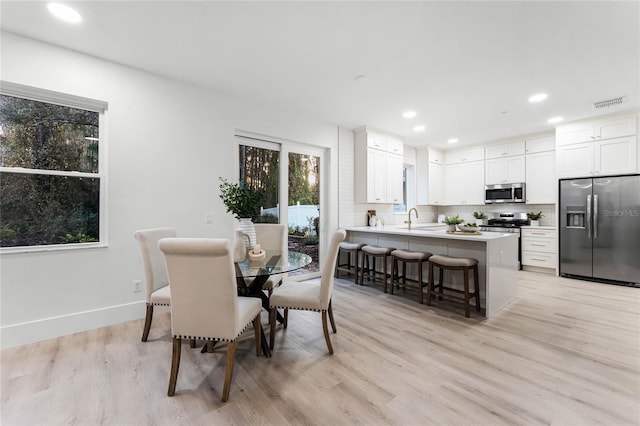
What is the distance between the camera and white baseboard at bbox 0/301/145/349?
7.72 feet

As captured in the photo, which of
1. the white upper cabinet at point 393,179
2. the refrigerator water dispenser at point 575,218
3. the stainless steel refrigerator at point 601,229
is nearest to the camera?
the stainless steel refrigerator at point 601,229

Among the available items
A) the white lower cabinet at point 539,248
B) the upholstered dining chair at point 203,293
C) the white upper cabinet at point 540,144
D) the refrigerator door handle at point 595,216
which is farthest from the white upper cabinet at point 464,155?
the upholstered dining chair at point 203,293

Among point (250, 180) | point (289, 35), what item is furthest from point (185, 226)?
point (289, 35)

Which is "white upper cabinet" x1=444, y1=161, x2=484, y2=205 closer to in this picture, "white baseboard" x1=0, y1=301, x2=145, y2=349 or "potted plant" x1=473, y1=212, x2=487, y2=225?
"potted plant" x1=473, y1=212, x2=487, y2=225

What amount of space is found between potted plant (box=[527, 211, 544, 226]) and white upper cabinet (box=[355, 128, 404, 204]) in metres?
2.63

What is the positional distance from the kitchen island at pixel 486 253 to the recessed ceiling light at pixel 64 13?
3928mm

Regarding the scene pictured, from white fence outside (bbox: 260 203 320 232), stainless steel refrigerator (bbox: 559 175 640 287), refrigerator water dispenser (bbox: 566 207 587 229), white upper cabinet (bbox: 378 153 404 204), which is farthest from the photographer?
white upper cabinet (bbox: 378 153 404 204)

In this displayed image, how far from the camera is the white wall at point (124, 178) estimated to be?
2424 millimetres

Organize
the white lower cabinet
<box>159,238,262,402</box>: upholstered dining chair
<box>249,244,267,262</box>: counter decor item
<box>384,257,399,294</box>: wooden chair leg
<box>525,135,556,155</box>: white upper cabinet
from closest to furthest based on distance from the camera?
<box>159,238,262,402</box>: upholstered dining chair, <box>249,244,267,262</box>: counter decor item, <box>384,257,399,294</box>: wooden chair leg, the white lower cabinet, <box>525,135,556,155</box>: white upper cabinet

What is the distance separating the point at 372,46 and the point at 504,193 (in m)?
4.71

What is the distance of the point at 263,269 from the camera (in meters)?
2.09

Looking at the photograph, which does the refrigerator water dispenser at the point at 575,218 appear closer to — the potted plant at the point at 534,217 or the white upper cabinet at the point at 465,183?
the potted plant at the point at 534,217

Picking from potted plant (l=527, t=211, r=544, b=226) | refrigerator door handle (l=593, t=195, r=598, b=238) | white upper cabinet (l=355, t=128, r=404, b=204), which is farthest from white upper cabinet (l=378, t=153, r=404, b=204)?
refrigerator door handle (l=593, t=195, r=598, b=238)

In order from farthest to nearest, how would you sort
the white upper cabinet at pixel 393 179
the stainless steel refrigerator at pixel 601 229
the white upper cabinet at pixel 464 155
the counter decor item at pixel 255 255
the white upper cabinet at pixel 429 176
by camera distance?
the white upper cabinet at pixel 429 176
the white upper cabinet at pixel 464 155
the white upper cabinet at pixel 393 179
the stainless steel refrigerator at pixel 601 229
the counter decor item at pixel 255 255
